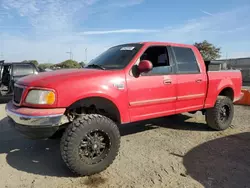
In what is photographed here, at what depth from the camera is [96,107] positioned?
396cm

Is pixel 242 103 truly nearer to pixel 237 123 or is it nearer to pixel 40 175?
pixel 237 123

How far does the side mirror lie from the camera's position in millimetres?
3846

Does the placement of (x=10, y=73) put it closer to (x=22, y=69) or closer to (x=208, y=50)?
(x=22, y=69)

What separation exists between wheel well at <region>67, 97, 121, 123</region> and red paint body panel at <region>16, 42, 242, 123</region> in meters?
0.09

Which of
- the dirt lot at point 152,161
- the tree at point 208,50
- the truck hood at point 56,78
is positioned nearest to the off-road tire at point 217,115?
the dirt lot at point 152,161

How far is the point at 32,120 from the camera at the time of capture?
3.15 m

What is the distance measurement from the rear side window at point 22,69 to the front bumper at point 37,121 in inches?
286

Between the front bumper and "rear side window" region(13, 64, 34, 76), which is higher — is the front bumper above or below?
below

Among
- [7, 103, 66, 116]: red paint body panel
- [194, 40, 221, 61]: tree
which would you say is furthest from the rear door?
[194, 40, 221, 61]: tree

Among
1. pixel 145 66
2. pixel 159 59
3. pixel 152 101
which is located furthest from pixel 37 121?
pixel 159 59

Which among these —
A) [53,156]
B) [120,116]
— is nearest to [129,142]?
[120,116]

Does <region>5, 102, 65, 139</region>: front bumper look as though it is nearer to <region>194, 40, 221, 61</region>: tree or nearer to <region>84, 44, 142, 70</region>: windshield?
<region>84, 44, 142, 70</region>: windshield

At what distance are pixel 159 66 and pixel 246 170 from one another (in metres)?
2.19

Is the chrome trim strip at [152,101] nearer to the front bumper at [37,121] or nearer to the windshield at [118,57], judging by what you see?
the windshield at [118,57]
